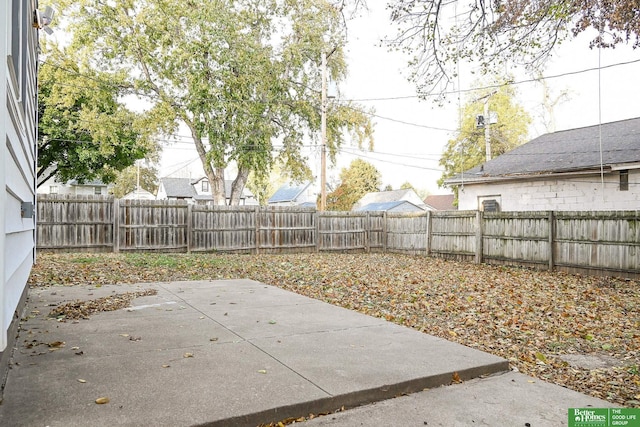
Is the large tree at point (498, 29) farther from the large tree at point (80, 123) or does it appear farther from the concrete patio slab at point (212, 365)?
the large tree at point (80, 123)

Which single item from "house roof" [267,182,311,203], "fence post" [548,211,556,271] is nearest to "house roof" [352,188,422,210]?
"house roof" [267,182,311,203]

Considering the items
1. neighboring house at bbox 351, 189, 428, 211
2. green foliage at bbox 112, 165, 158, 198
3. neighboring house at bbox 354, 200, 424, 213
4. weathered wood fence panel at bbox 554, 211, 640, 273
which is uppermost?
green foliage at bbox 112, 165, 158, 198

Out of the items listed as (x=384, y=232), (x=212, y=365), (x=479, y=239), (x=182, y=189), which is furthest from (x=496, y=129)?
(x=212, y=365)

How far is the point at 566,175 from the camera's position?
12992 millimetres

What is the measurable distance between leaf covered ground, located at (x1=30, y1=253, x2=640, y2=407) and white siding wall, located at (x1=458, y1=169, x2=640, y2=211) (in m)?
3.55

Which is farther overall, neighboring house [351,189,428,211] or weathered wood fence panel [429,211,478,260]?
neighboring house [351,189,428,211]

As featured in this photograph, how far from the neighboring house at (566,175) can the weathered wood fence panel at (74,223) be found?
11.6m

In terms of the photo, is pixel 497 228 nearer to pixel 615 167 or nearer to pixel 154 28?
pixel 615 167

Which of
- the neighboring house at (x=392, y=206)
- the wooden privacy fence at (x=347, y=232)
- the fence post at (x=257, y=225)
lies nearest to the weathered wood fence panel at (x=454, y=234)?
the wooden privacy fence at (x=347, y=232)

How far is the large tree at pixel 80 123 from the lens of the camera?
18.4 metres

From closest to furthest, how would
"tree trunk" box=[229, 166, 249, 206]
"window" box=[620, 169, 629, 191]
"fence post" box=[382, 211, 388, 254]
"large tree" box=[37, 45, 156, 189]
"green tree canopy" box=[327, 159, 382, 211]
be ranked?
"window" box=[620, 169, 629, 191] < "fence post" box=[382, 211, 388, 254] < "large tree" box=[37, 45, 156, 189] < "tree trunk" box=[229, 166, 249, 206] < "green tree canopy" box=[327, 159, 382, 211]

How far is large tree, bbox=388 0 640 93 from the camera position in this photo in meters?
5.70

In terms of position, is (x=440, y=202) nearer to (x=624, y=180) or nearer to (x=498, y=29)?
(x=624, y=180)

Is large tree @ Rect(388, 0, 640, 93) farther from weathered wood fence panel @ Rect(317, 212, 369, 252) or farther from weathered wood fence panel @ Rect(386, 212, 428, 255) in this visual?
weathered wood fence panel @ Rect(317, 212, 369, 252)
